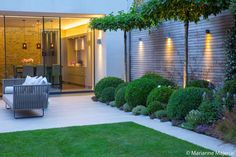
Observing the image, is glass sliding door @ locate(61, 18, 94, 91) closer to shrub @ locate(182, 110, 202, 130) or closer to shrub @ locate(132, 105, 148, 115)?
shrub @ locate(132, 105, 148, 115)

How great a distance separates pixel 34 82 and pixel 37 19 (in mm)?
5818

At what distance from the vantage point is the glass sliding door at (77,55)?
17.8 metres

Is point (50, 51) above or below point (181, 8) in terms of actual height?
below

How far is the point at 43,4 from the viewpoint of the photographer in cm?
1536

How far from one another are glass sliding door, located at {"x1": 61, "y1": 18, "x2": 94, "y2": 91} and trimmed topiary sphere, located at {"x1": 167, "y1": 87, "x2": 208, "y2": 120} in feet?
30.9

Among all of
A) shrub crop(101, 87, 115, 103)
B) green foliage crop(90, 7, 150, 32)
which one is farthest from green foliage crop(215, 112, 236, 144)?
shrub crop(101, 87, 115, 103)

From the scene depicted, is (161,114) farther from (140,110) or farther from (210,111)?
(210,111)

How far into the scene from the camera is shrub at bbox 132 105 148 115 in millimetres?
10481

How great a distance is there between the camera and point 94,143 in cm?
712

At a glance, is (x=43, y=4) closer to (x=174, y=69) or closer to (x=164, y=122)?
(x=174, y=69)

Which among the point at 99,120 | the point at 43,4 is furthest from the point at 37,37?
the point at 99,120

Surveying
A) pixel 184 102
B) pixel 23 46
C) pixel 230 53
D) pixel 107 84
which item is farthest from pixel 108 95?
pixel 23 46

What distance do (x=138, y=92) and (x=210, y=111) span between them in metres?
3.24

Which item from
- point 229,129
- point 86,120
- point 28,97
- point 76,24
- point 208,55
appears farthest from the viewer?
point 76,24
